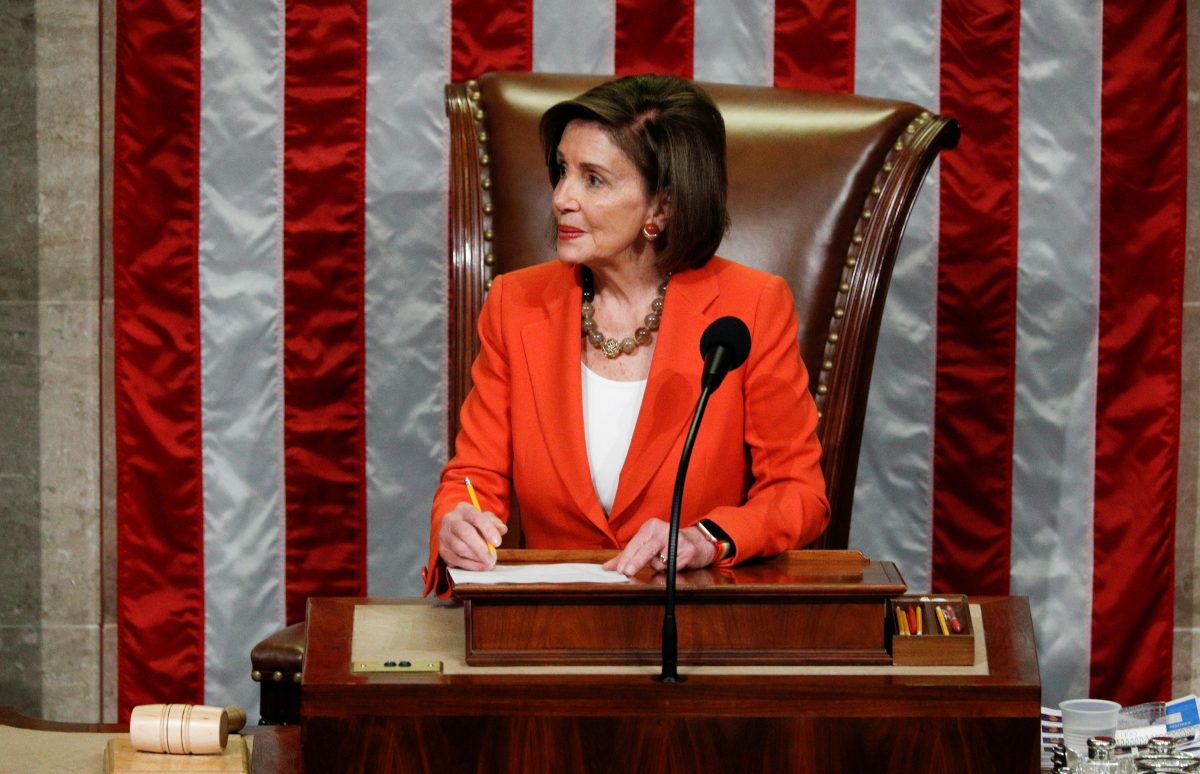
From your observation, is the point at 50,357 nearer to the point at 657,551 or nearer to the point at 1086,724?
the point at 657,551

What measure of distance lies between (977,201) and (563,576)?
2.00m

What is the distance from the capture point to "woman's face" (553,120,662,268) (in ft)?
8.06

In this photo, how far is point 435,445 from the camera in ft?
11.8

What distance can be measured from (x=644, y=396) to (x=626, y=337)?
0.16 meters

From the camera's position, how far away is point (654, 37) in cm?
353

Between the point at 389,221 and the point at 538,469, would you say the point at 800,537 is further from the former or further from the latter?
the point at 389,221

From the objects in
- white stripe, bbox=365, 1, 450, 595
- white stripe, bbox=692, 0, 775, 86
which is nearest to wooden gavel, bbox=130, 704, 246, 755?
white stripe, bbox=365, 1, 450, 595

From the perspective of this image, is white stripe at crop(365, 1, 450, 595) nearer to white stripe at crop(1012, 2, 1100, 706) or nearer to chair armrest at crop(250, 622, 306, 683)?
chair armrest at crop(250, 622, 306, 683)

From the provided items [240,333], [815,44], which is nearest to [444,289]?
[240,333]

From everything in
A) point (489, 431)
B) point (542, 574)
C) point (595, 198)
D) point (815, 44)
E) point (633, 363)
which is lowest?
point (542, 574)

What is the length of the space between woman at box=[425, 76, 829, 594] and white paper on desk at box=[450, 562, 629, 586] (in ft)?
1.36

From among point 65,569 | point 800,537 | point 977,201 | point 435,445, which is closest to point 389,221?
point 435,445

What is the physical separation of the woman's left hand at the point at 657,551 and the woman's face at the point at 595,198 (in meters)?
0.58

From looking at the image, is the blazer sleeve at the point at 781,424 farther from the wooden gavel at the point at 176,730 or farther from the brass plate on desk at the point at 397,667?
the wooden gavel at the point at 176,730
